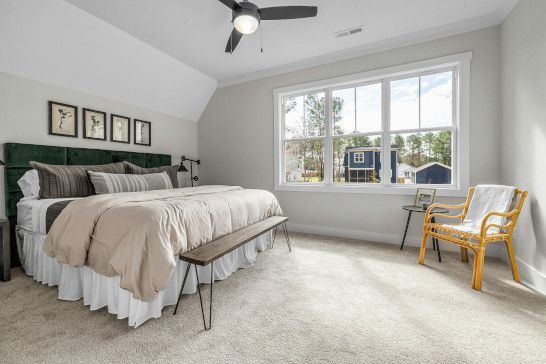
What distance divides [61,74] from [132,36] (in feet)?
3.15

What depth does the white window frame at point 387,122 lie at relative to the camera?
2.92 m

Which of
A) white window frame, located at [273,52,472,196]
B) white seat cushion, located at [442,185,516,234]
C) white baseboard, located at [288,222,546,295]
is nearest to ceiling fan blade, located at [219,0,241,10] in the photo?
white window frame, located at [273,52,472,196]

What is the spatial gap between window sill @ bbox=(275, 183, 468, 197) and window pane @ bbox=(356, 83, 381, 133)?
2.78ft

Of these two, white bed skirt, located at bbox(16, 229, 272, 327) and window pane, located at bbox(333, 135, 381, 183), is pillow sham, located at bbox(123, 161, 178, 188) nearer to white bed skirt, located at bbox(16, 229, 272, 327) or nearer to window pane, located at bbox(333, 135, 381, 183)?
white bed skirt, located at bbox(16, 229, 272, 327)

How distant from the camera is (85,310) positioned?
1.78m

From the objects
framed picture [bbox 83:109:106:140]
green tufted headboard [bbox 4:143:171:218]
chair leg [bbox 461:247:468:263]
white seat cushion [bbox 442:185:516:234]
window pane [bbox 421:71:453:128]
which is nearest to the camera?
white seat cushion [bbox 442:185:516:234]

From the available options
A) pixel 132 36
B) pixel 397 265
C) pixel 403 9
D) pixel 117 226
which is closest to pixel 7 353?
pixel 117 226

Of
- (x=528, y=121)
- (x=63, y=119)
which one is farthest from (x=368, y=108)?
(x=63, y=119)

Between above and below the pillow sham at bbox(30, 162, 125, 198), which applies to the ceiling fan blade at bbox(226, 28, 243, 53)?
above

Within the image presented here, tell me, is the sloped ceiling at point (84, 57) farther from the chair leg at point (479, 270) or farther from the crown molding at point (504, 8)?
the chair leg at point (479, 270)

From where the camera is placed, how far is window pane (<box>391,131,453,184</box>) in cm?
314

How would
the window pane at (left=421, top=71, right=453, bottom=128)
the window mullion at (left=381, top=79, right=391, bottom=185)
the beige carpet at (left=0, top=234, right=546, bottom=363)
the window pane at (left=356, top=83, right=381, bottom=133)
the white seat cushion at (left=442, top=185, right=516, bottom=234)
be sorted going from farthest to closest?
1. the window pane at (left=356, top=83, right=381, bottom=133)
2. the window mullion at (left=381, top=79, right=391, bottom=185)
3. the window pane at (left=421, top=71, right=453, bottom=128)
4. the white seat cushion at (left=442, top=185, right=516, bottom=234)
5. the beige carpet at (left=0, top=234, right=546, bottom=363)

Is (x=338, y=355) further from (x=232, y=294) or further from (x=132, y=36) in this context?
(x=132, y=36)


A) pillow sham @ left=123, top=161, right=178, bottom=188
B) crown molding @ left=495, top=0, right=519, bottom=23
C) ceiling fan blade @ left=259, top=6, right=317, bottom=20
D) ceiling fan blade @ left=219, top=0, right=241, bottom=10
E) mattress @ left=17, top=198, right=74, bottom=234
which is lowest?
mattress @ left=17, top=198, right=74, bottom=234
